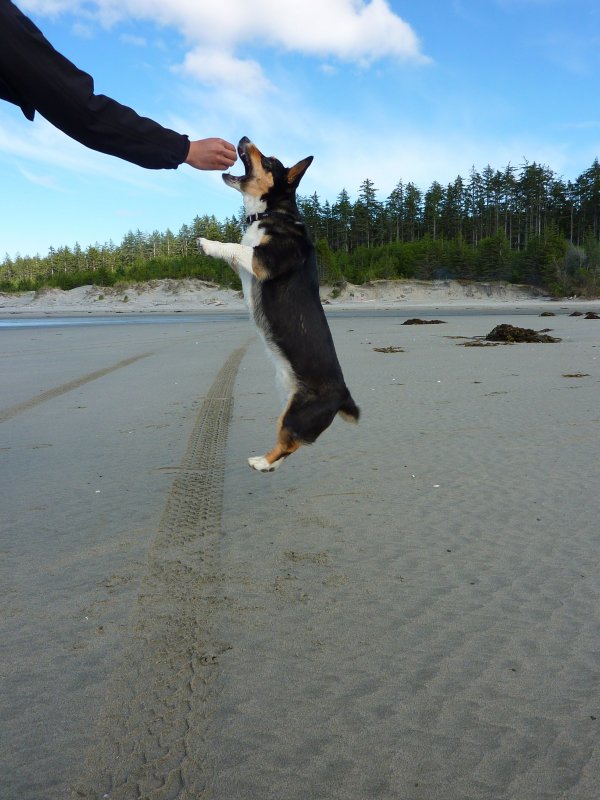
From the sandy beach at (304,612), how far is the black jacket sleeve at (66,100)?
197 centimetres

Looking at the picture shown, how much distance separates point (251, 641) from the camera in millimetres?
2873

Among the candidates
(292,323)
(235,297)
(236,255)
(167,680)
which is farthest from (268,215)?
(235,297)

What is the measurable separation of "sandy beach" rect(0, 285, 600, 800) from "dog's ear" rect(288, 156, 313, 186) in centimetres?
219

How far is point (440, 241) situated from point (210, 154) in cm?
6057

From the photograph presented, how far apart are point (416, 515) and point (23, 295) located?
70.7 metres

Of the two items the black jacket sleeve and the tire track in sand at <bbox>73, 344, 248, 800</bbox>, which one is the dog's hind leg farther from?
the black jacket sleeve

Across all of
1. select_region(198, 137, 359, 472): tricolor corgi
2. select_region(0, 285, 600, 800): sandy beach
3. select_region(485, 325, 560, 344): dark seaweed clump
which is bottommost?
select_region(0, 285, 600, 800): sandy beach

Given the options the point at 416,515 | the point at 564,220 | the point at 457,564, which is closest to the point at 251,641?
the point at 457,564

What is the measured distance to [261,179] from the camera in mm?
3980

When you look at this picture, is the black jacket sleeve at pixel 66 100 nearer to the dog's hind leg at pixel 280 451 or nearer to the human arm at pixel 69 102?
the human arm at pixel 69 102

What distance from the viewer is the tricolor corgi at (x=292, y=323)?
3389 millimetres

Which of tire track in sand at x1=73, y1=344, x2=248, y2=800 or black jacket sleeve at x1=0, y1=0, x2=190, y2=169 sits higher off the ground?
black jacket sleeve at x1=0, y1=0, x2=190, y2=169

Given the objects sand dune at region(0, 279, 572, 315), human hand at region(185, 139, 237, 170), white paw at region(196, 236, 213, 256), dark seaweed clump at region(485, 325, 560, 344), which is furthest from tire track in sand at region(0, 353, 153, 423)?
sand dune at region(0, 279, 572, 315)

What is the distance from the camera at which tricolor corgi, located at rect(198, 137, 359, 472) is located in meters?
3.39
